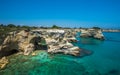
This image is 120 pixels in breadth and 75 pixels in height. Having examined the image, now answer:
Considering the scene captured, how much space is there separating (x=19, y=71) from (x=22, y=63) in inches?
165

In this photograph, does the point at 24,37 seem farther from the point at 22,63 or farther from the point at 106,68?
the point at 106,68

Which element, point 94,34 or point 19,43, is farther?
point 94,34

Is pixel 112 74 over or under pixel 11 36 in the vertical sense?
under

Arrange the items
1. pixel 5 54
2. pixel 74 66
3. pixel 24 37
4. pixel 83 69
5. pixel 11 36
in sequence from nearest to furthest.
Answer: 1. pixel 83 69
2. pixel 74 66
3. pixel 5 54
4. pixel 11 36
5. pixel 24 37

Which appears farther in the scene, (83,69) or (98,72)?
(83,69)

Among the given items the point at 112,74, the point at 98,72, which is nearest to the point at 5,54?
the point at 98,72

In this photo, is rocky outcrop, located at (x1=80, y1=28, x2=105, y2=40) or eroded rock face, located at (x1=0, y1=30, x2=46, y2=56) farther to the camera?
rocky outcrop, located at (x1=80, y1=28, x2=105, y2=40)

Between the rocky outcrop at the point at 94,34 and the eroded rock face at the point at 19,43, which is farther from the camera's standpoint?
the rocky outcrop at the point at 94,34

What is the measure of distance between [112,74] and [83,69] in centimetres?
470

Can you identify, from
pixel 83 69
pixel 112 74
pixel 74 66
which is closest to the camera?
pixel 112 74

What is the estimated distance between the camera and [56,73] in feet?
73.3

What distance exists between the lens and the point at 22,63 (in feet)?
88.4

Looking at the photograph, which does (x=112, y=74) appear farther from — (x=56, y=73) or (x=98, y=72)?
(x=56, y=73)

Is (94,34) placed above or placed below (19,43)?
below
